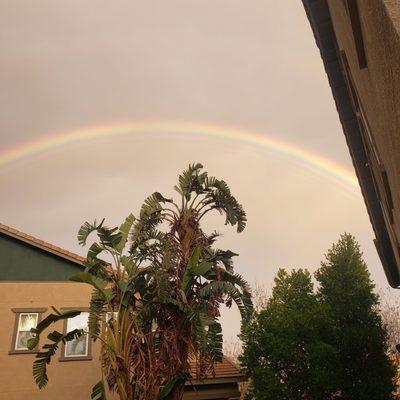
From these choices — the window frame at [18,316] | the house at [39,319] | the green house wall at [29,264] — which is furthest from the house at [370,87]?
the window frame at [18,316]

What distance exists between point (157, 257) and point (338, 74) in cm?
672

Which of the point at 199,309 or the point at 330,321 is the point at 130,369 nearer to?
the point at 199,309

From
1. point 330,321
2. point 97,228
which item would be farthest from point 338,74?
point 330,321

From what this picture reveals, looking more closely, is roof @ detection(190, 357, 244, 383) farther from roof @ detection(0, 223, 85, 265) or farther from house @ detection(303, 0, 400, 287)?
house @ detection(303, 0, 400, 287)

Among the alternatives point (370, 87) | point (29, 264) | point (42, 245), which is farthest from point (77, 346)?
point (370, 87)

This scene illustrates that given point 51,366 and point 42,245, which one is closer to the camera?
point 51,366

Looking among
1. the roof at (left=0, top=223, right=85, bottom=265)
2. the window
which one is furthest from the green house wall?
the window

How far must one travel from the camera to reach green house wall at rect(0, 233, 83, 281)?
16.4 meters

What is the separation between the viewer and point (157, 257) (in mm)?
12188

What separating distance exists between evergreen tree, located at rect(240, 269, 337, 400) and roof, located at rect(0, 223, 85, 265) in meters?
7.16

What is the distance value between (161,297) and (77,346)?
261 inches

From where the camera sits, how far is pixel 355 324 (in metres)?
18.1

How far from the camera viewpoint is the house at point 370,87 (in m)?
3.18

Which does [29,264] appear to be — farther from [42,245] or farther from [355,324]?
[355,324]
